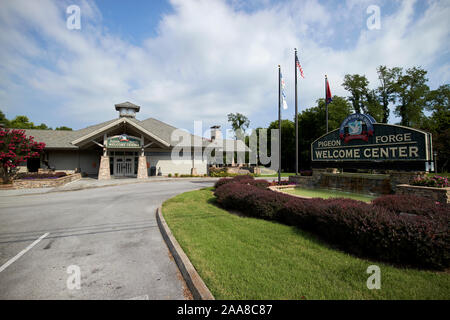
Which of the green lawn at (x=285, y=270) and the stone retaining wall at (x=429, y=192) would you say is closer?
the green lawn at (x=285, y=270)

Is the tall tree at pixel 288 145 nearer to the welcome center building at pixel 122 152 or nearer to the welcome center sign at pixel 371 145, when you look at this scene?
the welcome center building at pixel 122 152

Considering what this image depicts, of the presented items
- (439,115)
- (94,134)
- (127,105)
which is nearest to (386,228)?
(94,134)

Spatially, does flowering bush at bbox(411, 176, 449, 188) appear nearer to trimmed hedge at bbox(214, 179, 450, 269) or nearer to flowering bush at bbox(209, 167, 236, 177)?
trimmed hedge at bbox(214, 179, 450, 269)

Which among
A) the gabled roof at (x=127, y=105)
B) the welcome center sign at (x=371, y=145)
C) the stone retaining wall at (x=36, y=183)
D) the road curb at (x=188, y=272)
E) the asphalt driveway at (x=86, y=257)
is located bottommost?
the asphalt driveway at (x=86, y=257)

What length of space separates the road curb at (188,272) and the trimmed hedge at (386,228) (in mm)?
3491

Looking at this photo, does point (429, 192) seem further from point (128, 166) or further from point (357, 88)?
point (357, 88)

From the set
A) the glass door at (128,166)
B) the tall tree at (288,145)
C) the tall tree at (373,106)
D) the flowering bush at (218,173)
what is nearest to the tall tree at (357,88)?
the tall tree at (373,106)

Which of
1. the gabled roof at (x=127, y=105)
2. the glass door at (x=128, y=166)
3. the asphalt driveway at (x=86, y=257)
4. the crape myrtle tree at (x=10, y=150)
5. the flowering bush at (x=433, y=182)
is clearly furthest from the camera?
the gabled roof at (x=127, y=105)

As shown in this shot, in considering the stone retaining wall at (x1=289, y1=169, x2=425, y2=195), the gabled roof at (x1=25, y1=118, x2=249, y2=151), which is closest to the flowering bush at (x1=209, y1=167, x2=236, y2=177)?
the gabled roof at (x1=25, y1=118, x2=249, y2=151)

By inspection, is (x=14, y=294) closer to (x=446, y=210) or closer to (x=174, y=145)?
(x=446, y=210)

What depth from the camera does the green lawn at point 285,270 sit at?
324 centimetres
